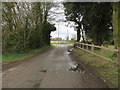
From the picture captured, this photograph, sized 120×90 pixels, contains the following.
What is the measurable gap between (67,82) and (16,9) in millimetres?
10848

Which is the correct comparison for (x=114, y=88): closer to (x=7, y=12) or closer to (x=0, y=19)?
(x=0, y=19)

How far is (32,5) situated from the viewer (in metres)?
13.5

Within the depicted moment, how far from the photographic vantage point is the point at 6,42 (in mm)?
11945

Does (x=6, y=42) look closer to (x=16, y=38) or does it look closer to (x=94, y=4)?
(x=16, y=38)

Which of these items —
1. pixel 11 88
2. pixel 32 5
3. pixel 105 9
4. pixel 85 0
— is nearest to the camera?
pixel 11 88

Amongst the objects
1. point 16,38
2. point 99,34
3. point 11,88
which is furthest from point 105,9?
point 11,88

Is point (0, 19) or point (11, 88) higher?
point (0, 19)

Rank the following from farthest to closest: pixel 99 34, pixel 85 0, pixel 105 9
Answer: pixel 99 34, pixel 105 9, pixel 85 0

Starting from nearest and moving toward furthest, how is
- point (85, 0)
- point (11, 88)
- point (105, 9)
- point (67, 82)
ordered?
point (11, 88) < point (67, 82) < point (85, 0) < point (105, 9)

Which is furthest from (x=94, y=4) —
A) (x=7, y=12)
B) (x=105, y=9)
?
(x=7, y=12)

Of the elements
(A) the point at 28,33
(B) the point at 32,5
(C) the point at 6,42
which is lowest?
(C) the point at 6,42

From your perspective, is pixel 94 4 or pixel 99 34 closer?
pixel 94 4

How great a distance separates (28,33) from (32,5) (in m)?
3.10

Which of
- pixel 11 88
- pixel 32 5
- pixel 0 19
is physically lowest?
pixel 11 88
